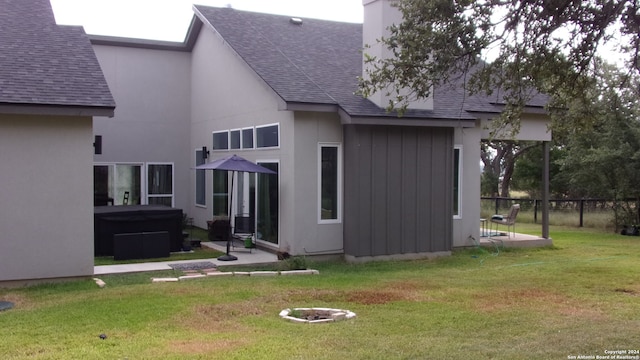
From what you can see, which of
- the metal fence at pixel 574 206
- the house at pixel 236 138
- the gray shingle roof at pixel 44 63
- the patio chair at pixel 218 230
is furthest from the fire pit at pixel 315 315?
the metal fence at pixel 574 206

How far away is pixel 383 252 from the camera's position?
42.4 feet

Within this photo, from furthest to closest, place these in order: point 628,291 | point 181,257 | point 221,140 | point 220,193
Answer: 1. point 220,193
2. point 221,140
3. point 181,257
4. point 628,291

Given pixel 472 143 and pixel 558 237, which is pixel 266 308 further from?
pixel 558 237

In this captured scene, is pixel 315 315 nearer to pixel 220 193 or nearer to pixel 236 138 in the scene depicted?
pixel 236 138

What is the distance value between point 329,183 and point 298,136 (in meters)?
1.23

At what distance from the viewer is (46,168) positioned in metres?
10.3

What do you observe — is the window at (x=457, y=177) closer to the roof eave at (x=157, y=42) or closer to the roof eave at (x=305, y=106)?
the roof eave at (x=305, y=106)

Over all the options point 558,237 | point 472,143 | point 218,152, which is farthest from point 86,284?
point 558,237

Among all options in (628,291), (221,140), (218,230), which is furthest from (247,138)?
(628,291)

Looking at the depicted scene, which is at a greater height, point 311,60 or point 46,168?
point 311,60

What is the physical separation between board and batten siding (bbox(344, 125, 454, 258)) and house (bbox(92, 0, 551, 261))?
0.02 metres

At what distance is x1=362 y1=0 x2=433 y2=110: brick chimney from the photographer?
1300 centimetres

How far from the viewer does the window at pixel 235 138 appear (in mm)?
15500

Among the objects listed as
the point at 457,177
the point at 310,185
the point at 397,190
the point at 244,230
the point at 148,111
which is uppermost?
the point at 148,111
